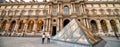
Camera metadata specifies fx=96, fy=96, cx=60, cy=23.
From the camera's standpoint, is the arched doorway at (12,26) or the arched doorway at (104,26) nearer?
the arched doorway at (104,26)

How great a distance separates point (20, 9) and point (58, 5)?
44.2ft

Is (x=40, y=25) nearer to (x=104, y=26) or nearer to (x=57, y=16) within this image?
(x=57, y=16)

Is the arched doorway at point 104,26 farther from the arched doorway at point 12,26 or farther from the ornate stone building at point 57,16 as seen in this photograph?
the arched doorway at point 12,26

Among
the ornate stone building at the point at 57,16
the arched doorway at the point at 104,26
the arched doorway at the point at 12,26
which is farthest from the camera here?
the arched doorway at the point at 12,26

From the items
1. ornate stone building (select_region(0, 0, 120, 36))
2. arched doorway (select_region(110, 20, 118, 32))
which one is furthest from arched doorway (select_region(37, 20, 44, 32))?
arched doorway (select_region(110, 20, 118, 32))

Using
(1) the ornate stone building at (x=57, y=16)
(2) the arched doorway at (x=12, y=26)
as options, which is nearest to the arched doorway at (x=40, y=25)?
(1) the ornate stone building at (x=57, y=16)

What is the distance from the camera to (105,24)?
2956cm

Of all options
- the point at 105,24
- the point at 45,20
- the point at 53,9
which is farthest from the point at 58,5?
the point at 105,24

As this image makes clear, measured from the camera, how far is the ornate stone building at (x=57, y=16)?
2898 cm

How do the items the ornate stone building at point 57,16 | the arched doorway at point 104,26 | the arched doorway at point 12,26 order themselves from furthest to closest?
the arched doorway at point 12,26, the arched doorway at point 104,26, the ornate stone building at point 57,16

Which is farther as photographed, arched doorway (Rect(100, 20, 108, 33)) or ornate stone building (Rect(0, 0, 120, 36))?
arched doorway (Rect(100, 20, 108, 33))

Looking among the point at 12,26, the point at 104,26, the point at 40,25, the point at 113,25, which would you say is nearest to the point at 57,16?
the point at 40,25

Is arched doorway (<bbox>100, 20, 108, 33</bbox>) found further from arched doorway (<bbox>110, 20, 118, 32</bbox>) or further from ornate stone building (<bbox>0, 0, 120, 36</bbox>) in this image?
arched doorway (<bbox>110, 20, 118, 32</bbox>)

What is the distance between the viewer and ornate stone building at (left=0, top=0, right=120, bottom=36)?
29.0 metres
